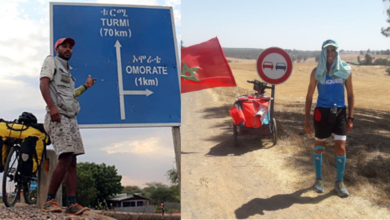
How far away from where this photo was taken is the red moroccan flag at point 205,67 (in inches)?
267

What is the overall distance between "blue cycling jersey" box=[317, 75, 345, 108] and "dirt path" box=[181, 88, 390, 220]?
1032mm

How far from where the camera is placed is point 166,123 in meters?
5.23

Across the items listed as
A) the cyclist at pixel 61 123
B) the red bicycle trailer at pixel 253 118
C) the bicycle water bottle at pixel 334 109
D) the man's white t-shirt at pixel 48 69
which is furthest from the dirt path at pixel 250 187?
the man's white t-shirt at pixel 48 69

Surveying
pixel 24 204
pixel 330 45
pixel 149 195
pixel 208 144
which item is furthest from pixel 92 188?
pixel 330 45

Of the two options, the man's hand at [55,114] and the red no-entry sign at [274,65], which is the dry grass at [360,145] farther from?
the man's hand at [55,114]

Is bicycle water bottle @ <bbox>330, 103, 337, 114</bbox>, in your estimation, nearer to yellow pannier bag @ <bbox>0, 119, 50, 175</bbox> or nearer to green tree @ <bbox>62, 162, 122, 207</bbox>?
yellow pannier bag @ <bbox>0, 119, 50, 175</bbox>

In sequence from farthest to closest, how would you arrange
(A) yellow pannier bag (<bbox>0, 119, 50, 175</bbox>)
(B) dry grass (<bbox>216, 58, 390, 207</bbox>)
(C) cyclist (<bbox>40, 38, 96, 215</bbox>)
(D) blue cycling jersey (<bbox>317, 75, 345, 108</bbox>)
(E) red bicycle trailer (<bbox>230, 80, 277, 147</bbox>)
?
(E) red bicycle trailer (<bbox>230, 80, 277, 147</bbox>) < (B) dry grass (<bbox>216, 58, 390, 207</bbox>) < (D) blue cycling jersey (<bbox>317, 75, 345, 108</bbox>) < (A) yellow pannier bag (<bbox>0, 119, 50, 175</bbox>) < (C) cyclist (<bbox>40, 38, 96, 215</bbox>)

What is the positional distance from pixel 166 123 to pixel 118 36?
3.79 feet

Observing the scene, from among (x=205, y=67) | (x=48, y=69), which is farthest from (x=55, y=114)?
(x=205, y=67)

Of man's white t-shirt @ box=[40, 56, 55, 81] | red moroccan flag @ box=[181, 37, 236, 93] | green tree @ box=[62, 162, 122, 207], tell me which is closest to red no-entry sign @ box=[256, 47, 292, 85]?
red moroccan flag @ box=[181, 37, 236, 93]

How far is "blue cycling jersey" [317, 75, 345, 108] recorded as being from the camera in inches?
199

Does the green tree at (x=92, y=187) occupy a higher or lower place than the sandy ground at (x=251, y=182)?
lower

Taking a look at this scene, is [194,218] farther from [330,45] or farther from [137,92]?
[330,45]

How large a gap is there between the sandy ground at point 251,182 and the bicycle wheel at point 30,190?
5.65ft
